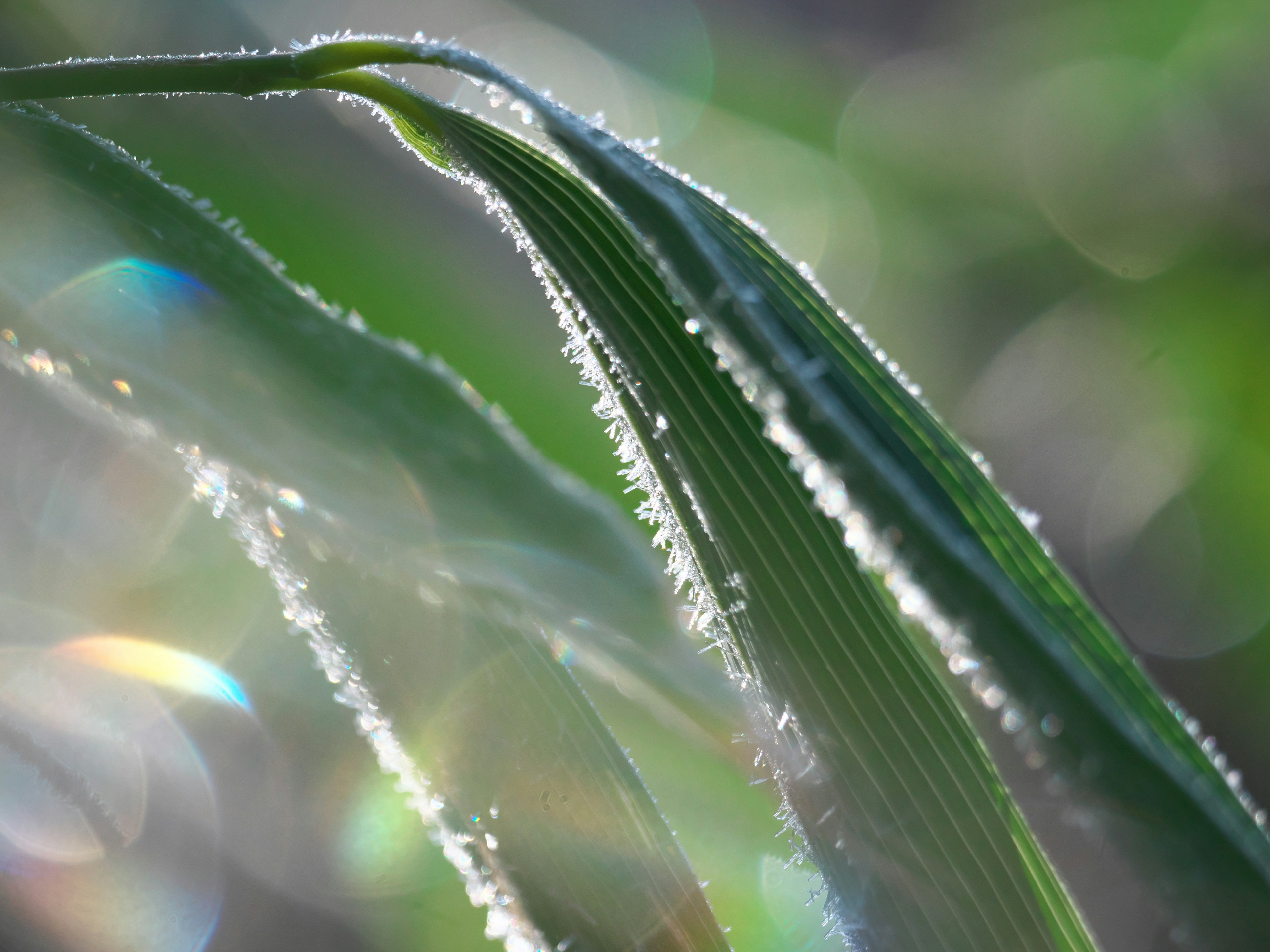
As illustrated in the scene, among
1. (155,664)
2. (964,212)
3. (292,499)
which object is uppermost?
(964,212)

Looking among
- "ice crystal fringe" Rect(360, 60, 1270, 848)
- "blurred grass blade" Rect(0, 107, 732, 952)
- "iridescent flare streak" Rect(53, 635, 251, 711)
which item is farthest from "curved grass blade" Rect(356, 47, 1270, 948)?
"iridescent flare streak" Rect(53, 635, 251, 711)

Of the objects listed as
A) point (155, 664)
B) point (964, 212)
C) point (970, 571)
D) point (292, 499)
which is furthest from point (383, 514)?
point (964, 212)

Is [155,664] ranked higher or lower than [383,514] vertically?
higher

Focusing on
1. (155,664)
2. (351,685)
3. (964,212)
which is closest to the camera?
(351,685)

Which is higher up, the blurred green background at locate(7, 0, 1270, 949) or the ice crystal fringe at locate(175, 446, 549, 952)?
the blurred green background at locate(7, 0, 1270, 949)

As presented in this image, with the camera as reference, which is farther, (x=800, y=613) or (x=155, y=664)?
(x=155, y=664)

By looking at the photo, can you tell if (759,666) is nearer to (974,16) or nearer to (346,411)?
(346,411)

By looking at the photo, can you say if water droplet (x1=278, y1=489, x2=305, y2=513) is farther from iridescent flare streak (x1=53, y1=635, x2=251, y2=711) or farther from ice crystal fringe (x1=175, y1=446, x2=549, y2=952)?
iridescent flare streak (x1=53, y1=635, x2=251, y2=711)

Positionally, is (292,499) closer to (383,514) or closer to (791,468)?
(383,514)
